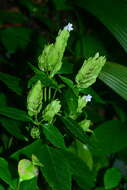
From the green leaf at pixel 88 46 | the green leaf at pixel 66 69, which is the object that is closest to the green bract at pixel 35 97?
the green leaf at pixel 66 69

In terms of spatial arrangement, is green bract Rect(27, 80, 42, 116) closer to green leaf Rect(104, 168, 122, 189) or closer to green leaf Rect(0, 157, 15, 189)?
green leaf Rect(0, 157, 15, 189)

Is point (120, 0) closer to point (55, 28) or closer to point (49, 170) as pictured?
point (55, 28)

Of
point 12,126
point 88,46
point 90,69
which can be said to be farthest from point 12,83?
point 88,46

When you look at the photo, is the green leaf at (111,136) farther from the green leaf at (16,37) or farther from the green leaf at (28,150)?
the green leaf at (16,37)

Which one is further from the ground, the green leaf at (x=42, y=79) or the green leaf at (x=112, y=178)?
the green leaf at (x=42, y=79)

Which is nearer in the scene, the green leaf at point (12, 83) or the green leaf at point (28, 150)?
the green leaf at point (28, 150)

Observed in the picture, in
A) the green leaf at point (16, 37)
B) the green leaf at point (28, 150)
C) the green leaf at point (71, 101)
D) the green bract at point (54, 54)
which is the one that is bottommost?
the green leaf at point (28, 150)

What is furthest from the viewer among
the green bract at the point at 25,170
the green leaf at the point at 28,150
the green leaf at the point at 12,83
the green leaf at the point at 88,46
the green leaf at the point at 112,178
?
the green leaf at the point at 88,46

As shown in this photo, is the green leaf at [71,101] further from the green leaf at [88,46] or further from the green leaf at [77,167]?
the green leaf at [88,46]

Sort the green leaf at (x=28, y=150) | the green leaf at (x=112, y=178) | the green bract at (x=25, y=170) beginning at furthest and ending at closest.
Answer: the green leaf at (x=112, y=178) → the green leaf at (x=28, y=150) → the green bract at (x=25, y=170)
